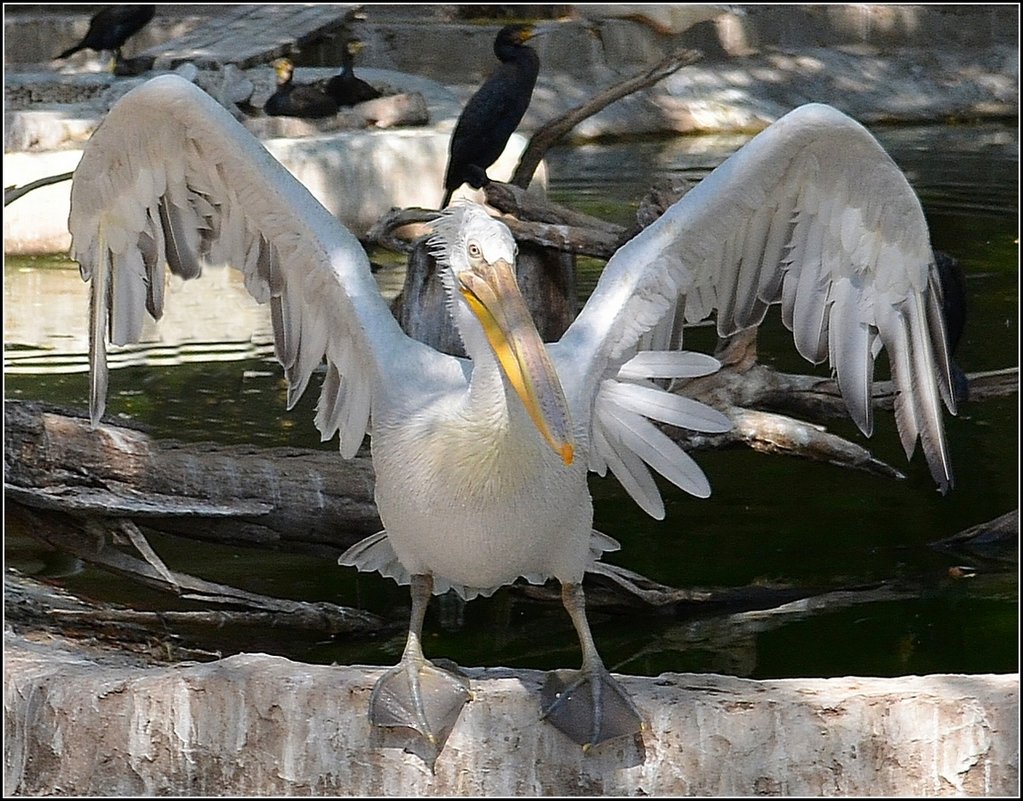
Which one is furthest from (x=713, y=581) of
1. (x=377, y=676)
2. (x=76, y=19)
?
(x=76, y=19)

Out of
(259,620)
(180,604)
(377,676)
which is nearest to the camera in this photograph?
(377,676)

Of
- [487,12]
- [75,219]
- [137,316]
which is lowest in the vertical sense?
[487,12]

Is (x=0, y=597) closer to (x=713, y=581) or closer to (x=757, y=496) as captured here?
(x=713, y=581)

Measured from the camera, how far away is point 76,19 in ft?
46.4

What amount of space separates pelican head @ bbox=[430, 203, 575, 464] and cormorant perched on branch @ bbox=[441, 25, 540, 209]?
11.6 feet

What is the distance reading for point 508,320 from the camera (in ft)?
9.95

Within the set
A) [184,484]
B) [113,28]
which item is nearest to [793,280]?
[184,484]

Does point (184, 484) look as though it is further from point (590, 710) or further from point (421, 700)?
point (590, 710)

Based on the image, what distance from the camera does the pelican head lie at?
116 inches

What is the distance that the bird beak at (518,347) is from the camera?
2.95m

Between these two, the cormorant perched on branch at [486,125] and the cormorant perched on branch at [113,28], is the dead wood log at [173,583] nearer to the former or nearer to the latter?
the cormorant perched on branch at [486,125]

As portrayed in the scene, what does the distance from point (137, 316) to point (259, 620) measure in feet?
3.17

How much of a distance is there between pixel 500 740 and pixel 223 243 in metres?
1.40

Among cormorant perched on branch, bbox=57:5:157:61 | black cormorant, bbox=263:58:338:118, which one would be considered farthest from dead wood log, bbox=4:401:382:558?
cormorant perched on branch, bbox=57:5:157:61
